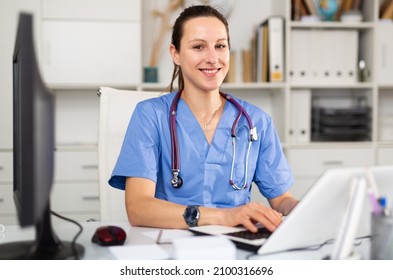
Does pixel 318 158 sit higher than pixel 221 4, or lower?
lower

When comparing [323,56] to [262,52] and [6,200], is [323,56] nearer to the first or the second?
[262,52]

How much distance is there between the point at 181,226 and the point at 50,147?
41 centimetres

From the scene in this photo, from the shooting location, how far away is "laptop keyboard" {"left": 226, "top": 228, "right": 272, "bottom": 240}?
2.95ft

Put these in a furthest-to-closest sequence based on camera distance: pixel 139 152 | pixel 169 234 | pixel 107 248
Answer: pixel 139 152 < pixel 169 234 < pixel 107 248

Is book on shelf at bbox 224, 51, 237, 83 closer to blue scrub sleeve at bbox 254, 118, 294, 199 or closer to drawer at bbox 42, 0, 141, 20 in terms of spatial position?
drawer at bbox 42, 0, 141, 20

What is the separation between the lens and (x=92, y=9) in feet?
8.50

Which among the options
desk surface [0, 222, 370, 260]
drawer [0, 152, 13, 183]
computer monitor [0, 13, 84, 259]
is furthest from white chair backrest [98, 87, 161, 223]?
drawer [0, 152, 13, 183]

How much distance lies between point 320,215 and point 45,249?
429 millimetres

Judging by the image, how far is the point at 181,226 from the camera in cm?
104

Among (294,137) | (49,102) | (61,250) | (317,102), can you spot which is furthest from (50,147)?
(317,102)

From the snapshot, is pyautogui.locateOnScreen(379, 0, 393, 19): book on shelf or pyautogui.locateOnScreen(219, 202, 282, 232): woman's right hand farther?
pyautogui.locateOnScreen(379, 0, 393, 19): book on shelf

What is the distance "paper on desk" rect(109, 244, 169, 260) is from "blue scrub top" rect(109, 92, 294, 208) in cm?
42

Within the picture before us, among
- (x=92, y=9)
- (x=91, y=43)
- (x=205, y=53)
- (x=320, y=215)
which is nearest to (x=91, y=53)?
(x=91, y=43)
